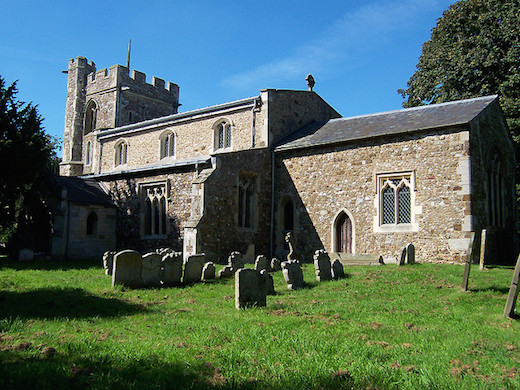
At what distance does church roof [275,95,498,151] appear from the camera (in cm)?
1623

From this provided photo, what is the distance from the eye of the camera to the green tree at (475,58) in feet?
73.3

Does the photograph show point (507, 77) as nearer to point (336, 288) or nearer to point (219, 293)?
point (336, 288)

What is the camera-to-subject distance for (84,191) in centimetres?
2097

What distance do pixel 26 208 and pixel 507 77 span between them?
73.3ft

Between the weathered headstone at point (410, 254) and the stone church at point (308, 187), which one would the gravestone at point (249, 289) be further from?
the stone church at point (308, 187)

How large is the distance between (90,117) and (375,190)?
29979 mm

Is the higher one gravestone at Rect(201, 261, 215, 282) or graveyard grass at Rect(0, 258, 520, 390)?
gravestone at Rect(201, 261, 215, 282)

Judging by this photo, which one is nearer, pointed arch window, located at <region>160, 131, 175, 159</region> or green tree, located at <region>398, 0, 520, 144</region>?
green tree, located at <region>398, 0, 520, 144</region>

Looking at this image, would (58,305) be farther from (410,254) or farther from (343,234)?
(343,234)

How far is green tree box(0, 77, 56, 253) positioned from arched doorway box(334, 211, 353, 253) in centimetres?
1109

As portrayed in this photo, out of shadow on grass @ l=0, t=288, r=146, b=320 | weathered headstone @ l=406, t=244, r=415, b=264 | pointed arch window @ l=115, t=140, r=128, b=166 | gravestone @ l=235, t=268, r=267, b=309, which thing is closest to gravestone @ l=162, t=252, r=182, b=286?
shadow on grass @ l=0, t=288, r=146, b=320

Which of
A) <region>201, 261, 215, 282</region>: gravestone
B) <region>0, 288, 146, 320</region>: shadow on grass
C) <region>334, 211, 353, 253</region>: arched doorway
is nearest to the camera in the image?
<region>0, 288, 146, 320</region>: shadow on grass

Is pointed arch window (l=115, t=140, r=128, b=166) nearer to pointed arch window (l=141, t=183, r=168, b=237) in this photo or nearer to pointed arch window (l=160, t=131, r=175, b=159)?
pointed arch window (l=160, t=131, r=175, b=159)

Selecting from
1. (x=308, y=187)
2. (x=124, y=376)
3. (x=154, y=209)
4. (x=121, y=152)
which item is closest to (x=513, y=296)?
(x=124, y=376)
